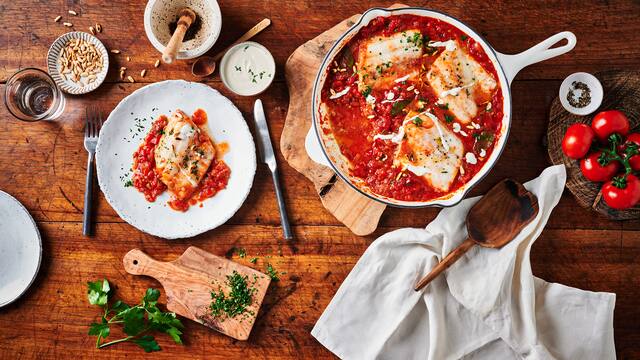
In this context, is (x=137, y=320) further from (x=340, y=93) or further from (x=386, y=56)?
(x=386, y=56)

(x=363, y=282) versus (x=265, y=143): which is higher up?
(x=265, y=143)

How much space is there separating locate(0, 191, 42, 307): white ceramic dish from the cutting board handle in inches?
24.5

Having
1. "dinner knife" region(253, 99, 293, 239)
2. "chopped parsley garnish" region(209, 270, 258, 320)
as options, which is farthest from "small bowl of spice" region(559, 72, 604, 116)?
"chopped parsley garnish" region(209, 270, 258, 320)

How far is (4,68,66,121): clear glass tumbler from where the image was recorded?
372 cm

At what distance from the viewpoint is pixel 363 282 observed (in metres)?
3.59

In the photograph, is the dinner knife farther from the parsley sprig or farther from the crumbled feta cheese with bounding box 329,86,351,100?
the parsley sprig

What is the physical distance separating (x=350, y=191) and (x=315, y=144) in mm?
398

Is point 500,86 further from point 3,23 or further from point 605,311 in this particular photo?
point 3,23

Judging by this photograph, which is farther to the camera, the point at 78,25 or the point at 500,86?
the point at 78,25

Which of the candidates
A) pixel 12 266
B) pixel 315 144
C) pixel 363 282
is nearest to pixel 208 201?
pixel 315 144

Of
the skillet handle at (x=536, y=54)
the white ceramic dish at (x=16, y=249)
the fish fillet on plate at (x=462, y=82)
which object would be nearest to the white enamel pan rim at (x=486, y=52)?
the skillet handle at (x=536, y=54)

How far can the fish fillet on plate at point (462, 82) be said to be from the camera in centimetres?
348

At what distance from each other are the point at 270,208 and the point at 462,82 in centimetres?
151

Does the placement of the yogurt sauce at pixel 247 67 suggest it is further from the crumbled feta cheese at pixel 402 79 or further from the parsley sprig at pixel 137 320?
the parsley sprig at pixel 137 320
